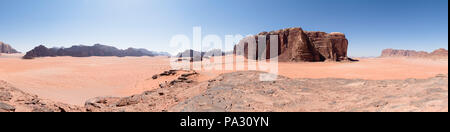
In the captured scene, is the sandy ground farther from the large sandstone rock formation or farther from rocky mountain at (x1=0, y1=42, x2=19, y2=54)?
rocky mountain at (x1=0, y1=42, x2=19, y2=54)

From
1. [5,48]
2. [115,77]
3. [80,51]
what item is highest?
[5,48]

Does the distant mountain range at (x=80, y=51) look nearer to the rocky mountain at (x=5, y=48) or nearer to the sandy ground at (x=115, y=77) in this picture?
the rocky mountain at (x=5, y=48)

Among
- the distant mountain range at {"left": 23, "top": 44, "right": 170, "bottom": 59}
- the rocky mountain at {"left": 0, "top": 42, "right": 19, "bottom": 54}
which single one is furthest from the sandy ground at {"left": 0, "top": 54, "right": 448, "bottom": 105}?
the rocky mountain at {"left": 0, "top": 42, "right": 19, "bottom": 54}

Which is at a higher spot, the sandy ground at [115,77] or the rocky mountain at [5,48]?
the rocky mountain at [5,48]

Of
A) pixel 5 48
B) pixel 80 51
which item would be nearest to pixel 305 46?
pixel 80 51

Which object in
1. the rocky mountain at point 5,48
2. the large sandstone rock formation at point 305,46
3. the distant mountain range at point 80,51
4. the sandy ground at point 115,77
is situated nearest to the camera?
the sandy ground at point 115,77

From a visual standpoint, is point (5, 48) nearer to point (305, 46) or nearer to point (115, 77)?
point (115, 77)

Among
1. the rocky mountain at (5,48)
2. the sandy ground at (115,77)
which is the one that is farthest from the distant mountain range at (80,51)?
the sandy ground at (115,77)

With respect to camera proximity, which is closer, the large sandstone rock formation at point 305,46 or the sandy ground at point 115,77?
the sandy ground at point 115,77

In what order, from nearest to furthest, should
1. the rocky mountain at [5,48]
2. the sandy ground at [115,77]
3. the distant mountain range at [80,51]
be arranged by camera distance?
1. the sandy ground at [115,77]
2. the distant mountain range at [80,51]
3. the rocky mountain at [5,48]
